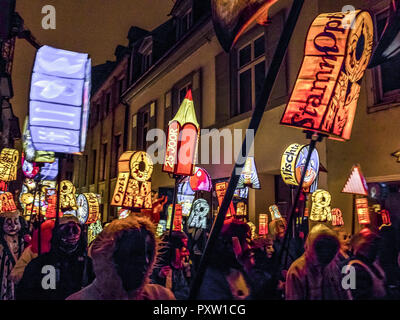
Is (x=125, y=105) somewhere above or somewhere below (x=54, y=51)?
above

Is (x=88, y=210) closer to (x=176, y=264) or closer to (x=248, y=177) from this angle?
(x=176, y=264)

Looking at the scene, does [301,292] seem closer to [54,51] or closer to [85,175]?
[54,51]

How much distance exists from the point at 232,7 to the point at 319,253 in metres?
2.48

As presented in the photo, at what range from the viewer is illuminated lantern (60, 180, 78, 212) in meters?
8.72

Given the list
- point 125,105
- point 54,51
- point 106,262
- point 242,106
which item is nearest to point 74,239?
point 106,262

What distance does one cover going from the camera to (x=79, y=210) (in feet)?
29.5

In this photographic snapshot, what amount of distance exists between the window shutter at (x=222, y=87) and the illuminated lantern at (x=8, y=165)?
23.4 feet

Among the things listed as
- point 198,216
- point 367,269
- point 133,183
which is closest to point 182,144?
point 133,183

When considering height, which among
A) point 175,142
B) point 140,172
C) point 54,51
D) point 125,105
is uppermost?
point 125,105

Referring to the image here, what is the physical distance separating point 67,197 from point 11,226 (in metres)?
2.94

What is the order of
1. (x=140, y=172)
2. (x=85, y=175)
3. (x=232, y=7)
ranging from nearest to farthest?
(x=232, y=7) < (x=140, y=172) < (x=85, y=175)

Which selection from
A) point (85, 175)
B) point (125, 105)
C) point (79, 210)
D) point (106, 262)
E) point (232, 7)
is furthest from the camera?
→ point (85, 175)

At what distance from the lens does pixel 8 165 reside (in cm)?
1026

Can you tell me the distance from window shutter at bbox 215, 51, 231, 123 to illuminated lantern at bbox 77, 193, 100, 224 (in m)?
5.76
